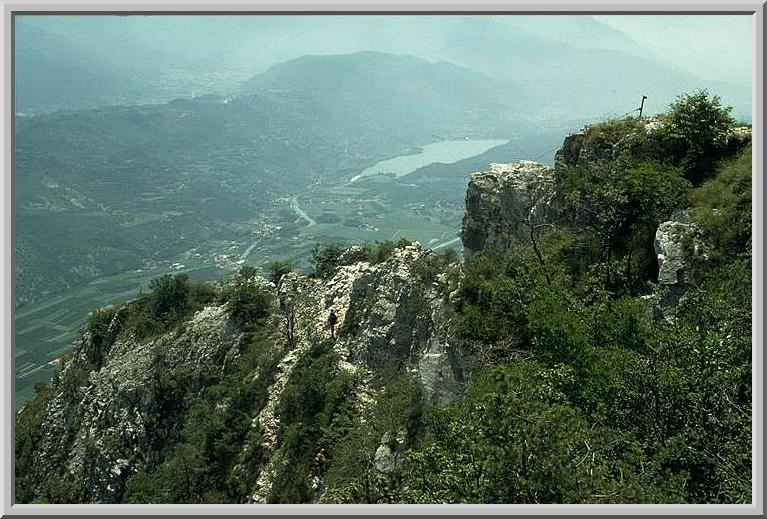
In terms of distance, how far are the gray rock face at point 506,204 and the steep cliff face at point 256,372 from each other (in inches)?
98.3

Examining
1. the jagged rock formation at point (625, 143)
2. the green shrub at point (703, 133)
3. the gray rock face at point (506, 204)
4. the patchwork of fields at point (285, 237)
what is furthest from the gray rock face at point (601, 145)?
the patchwork of fields at point (285, 237)

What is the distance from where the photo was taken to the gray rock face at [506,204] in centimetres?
2105

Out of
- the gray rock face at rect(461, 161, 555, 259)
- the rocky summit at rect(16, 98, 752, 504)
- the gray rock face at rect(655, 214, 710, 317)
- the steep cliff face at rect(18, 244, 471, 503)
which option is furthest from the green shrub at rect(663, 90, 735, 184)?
the steep cliff face at rect(18, 244, 471, 503)

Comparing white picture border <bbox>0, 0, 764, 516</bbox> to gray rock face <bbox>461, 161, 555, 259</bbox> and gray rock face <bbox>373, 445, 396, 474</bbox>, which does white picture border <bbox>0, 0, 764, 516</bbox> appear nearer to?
gray rock face <bbox>373, 445, 396, 474</bbox>

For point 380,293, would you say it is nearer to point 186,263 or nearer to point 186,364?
point 186,364

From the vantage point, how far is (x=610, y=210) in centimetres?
1559

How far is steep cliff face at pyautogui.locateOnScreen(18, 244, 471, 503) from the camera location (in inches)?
829

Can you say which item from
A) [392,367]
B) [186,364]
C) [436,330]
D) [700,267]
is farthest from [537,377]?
[186,364]

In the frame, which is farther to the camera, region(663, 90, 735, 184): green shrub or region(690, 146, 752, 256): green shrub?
region(663, 90, 735, 184): green shrub

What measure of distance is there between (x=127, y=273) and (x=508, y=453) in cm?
13185

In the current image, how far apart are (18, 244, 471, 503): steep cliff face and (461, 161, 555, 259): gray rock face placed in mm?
2496
